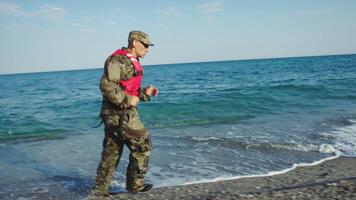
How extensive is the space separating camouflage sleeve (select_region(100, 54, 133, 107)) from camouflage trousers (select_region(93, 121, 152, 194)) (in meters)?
0.44

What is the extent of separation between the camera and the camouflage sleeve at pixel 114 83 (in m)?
4.54

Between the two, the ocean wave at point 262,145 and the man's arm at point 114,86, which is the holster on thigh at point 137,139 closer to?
the man's arm at point 114,86

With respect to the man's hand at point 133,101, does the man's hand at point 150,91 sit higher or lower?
higher

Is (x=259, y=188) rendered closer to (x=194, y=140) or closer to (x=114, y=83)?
(x=114, y=83)

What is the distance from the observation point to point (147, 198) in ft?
16.7

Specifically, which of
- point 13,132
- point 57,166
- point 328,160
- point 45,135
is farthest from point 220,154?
point 13,132

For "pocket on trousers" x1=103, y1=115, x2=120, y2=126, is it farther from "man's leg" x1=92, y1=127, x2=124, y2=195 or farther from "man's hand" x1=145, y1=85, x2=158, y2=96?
"man's hand" x1=145, y1=85, x2=158, y2=96

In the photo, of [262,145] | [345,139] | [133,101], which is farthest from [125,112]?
[345,139]

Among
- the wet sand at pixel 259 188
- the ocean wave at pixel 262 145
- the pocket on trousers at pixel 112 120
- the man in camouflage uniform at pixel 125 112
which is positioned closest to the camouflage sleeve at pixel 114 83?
the man in camouflage uniform at pixel 125 112

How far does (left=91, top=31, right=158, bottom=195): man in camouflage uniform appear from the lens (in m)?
4.59

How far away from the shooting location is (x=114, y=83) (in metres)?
4.55

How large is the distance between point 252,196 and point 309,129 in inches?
287

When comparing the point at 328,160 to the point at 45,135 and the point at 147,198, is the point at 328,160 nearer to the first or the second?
the point at 147,198

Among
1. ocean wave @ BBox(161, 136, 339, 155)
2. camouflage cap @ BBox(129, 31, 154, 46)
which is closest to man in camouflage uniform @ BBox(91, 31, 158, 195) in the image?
camouflage cap @ BBox(129, 31, 154, 46)
